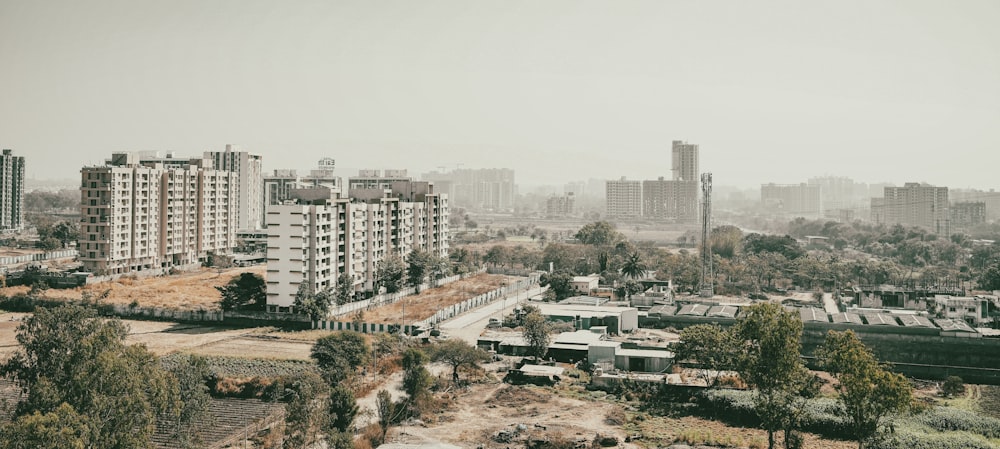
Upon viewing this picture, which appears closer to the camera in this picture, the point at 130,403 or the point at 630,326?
the point at 130,403

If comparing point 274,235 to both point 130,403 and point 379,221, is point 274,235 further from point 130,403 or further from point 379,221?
point 130,403

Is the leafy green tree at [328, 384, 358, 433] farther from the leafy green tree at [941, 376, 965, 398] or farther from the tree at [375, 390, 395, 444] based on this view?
the leafy green tree at [941, 376, 965, 398]

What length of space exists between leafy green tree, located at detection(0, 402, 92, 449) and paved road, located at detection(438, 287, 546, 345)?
13.5 meters

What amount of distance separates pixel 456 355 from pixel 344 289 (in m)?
9.41

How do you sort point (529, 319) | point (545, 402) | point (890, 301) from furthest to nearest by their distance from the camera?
point (890, 301) < point (529, 319) < point (545, 402)

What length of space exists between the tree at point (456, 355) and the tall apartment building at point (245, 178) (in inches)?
1324

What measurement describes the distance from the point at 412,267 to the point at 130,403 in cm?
2061

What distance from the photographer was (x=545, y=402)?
16781mm

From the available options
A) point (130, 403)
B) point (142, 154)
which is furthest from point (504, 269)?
point (130, 403)

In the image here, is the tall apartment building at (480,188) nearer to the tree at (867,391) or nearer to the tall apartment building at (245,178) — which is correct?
the tall apartment building at (245,178)

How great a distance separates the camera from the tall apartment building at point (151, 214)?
3212cm

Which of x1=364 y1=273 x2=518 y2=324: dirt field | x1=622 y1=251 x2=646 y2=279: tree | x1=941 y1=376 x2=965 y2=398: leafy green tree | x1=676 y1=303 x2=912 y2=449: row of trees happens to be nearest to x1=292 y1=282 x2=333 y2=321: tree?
x1=364 y1=273 x2=518 y2=324: dirt field

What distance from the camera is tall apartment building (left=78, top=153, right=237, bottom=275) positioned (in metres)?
32.1

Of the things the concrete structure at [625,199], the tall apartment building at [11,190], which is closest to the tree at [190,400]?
the tall apartment building at [11,190]
